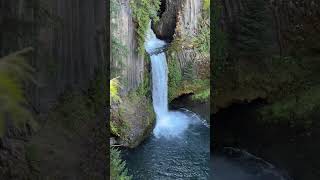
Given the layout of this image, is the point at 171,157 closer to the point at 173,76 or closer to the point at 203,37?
the point at 173,76

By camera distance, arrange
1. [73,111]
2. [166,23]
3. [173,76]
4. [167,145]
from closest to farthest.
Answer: [73,111] < [167,145] < [173,76] < [166,23]

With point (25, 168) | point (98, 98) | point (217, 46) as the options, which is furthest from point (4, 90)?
point (98, 98)

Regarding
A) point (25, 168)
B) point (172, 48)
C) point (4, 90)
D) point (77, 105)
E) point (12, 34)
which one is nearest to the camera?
point (4, 90)

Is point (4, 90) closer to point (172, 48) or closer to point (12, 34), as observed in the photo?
point (12, 34)

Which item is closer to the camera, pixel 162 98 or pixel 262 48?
pixel 262 48

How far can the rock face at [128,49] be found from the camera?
755 centimetres

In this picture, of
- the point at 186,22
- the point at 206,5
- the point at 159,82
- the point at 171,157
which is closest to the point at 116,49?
the point at 171,157

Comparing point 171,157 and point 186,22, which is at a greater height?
point 186,22

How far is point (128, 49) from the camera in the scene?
7.66m

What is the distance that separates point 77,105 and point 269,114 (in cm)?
122

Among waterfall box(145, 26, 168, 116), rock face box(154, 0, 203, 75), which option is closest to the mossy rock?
waterfall box(145, 26, 168, 116)

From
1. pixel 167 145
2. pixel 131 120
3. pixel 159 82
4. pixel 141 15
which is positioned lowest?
pixel 167 145

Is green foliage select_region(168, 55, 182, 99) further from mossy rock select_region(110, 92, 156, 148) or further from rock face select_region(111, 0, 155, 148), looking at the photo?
mossy rock select_region(110, 92, 156, 148)

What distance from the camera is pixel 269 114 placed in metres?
1.45
